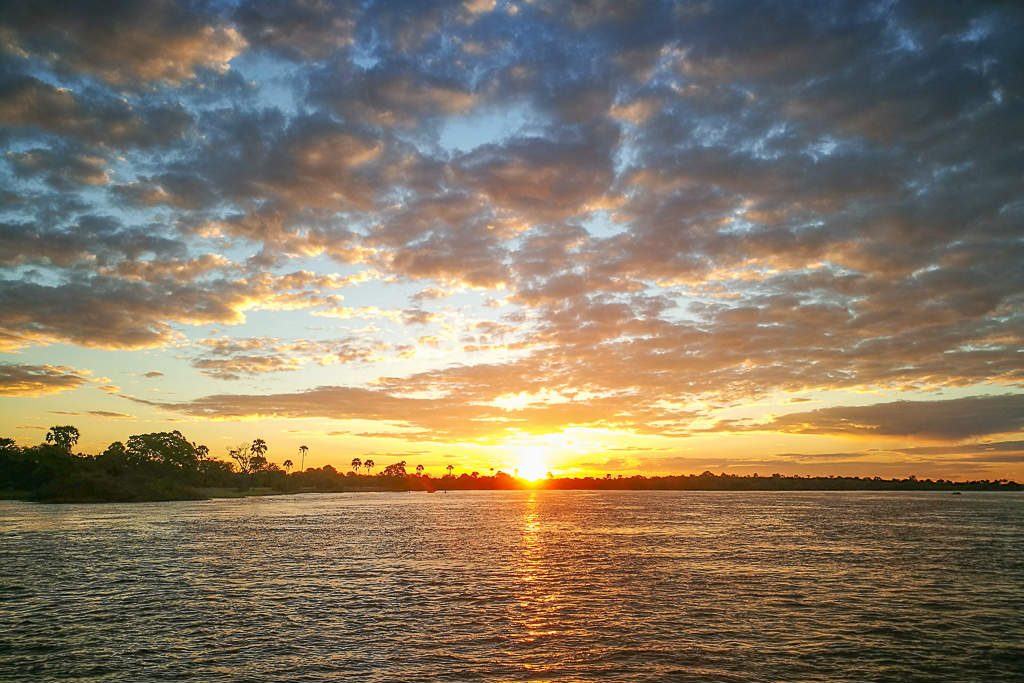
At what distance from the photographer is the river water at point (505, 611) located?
26.5 meters

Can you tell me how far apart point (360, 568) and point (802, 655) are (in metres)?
38.4

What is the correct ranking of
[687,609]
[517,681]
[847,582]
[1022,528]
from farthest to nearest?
1. [1022,528]
2. [847,582]
3. [687,609]
4. [517,681]

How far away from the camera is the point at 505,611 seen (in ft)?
124

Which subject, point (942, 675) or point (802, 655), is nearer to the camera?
point (942, 675)

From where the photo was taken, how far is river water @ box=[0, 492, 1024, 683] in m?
26.5

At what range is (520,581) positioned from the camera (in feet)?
161

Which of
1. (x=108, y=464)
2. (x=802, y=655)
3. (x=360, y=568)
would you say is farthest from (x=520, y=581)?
(x=108, y=464)

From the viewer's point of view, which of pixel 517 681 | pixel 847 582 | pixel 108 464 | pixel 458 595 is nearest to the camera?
pixel 517 681

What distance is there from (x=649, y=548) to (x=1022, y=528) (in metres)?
82.7

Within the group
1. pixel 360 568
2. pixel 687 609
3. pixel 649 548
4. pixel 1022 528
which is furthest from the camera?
pixel 1022 528

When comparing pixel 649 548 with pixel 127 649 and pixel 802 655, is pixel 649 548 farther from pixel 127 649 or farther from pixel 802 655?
pixel 127 649

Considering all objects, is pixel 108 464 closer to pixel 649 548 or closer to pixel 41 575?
pixel 41 575

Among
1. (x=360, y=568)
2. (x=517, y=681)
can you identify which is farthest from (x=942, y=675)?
(x=360, y=568)

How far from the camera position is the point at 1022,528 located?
351 ft
